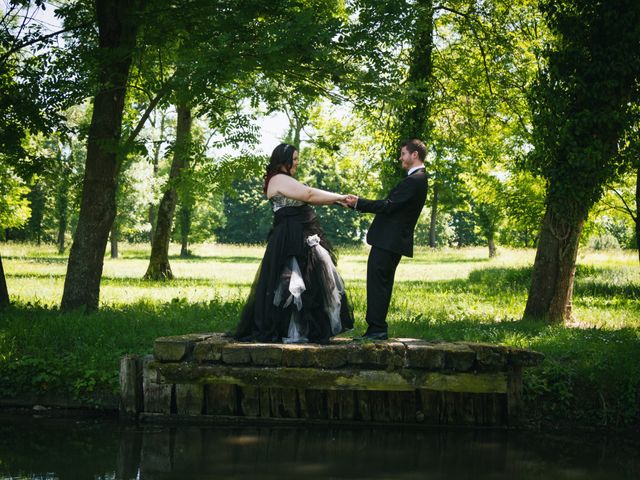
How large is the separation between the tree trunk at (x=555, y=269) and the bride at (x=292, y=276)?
5810 mm

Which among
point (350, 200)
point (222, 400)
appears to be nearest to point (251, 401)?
point (222, 400)

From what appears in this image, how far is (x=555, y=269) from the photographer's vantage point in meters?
12.3

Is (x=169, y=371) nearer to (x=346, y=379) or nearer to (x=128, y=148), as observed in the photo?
(x=346, y=379)

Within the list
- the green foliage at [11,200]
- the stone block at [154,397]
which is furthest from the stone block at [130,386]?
Result: the green foliage at [11,200]

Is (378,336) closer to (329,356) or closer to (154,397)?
(329,356)

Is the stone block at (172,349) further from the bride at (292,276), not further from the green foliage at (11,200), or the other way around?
the green foliage at (11,200)

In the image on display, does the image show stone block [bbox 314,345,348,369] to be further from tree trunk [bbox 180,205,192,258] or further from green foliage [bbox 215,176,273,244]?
green foliage [bbox 215,176,273,244]

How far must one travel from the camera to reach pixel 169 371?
751 cm

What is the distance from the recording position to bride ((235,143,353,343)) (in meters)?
7.83

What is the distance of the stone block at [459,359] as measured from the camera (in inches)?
287

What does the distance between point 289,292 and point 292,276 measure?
0.63 feet

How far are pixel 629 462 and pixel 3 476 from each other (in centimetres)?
597

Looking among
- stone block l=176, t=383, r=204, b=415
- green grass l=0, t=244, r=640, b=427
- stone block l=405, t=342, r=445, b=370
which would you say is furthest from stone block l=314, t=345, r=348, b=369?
green grass l=0, t=244, r=640, b=427

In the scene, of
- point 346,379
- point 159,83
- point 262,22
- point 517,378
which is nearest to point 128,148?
point 159,83
